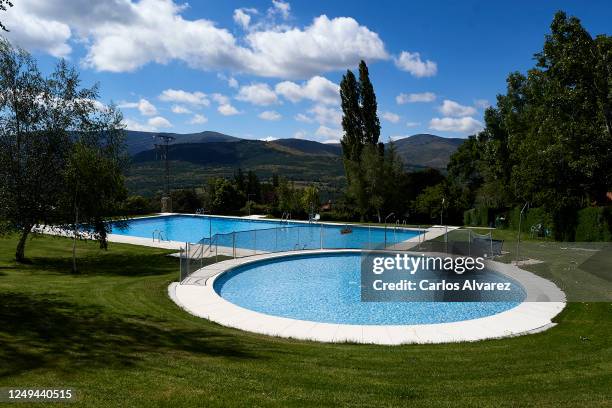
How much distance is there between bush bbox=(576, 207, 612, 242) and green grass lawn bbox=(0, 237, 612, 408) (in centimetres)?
1463

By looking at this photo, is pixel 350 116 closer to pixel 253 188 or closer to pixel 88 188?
pixel 253 188

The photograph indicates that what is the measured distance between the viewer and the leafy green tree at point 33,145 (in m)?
18.0

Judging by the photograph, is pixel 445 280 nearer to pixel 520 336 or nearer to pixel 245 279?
pixel 520 336

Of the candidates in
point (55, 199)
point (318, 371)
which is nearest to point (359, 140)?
point (55, 199)

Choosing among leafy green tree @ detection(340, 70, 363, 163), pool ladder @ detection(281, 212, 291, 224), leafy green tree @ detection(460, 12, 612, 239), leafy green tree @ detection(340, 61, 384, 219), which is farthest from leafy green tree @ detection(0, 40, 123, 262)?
leafy green tree @ detection(340, 70, 363, 163)

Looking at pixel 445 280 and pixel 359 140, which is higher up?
pixel 359 140

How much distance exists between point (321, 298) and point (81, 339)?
9938 millimetres

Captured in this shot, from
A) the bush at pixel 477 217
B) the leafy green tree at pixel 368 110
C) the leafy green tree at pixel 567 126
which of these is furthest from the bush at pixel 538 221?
the leafy green tree at pixel 368 110

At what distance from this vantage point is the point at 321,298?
55.3 ft

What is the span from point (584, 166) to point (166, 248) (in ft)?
79.4

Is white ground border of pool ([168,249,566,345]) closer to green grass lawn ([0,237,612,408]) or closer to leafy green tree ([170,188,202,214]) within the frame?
green grass lawn ([0,237,612,408])

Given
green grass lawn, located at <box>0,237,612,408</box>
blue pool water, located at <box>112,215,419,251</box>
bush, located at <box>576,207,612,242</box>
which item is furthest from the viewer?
bush, located at <box>576,207,612,242</box>

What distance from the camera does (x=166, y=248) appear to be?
1019 inches

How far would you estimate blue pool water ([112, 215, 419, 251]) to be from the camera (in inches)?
930
